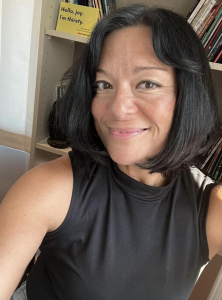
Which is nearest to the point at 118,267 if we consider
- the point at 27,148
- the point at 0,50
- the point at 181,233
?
the point at 181,233

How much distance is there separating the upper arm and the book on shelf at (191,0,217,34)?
824 mm

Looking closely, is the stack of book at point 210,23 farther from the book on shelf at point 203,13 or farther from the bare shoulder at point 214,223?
the bare shoulder at point 214,223

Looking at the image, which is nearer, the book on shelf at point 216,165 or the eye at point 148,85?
the eye at point 148,85

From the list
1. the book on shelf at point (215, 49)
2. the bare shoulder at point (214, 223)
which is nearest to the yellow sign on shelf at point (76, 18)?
the book on shelf at point (215, 49)

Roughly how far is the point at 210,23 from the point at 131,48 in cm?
63

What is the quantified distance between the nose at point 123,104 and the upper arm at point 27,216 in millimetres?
205

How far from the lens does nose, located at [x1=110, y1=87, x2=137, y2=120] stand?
69 cm

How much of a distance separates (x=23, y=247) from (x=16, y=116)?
40.5 inches

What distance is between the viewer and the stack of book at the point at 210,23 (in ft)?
3.73

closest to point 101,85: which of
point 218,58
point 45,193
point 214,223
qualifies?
point 45,193

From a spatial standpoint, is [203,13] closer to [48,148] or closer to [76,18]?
[76,18]

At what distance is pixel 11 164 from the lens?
179cm

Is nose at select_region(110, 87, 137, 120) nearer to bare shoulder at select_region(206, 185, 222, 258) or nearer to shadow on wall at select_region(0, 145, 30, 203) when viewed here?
bare shoulder at select_region(206, 185, 222, 258)

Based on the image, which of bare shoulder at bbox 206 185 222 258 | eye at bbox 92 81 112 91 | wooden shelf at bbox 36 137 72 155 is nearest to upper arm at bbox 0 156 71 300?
eye at bbox 92 81 112 91
